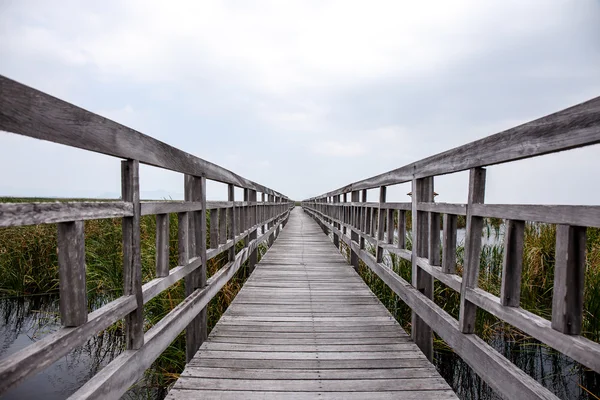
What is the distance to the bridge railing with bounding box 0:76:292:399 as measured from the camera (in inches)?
44.3

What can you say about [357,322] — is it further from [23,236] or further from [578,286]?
→ [23,236]

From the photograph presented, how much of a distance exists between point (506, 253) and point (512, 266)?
0.07 meters

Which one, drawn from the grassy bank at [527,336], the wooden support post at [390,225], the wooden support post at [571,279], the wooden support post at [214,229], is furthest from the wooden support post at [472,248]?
the wooden support post at [214,229]

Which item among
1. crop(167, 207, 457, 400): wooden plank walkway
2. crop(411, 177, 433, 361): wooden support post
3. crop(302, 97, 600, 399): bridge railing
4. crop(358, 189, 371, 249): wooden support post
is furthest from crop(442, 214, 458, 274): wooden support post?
crop(358, 189, 371, 249): wooden support post

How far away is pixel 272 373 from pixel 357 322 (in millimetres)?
1293

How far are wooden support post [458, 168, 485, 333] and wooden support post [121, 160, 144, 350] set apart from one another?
177 cm

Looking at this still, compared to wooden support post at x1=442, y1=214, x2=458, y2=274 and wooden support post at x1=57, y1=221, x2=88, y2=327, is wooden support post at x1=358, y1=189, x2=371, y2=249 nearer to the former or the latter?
wooden support post at x1=442, y1=214, x2=458, y2=274

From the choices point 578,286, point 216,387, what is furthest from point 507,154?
point 216,387

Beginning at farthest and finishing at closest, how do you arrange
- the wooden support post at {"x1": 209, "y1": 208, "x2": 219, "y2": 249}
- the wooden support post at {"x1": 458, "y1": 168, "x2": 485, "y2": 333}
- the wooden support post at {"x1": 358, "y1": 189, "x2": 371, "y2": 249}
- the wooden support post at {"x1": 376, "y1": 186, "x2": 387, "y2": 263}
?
the wooden support post at {"x1": 358, "y1": 189, "x2": 371, "y2": 249}
the wooden support post at {"x1": 376, "y1": 186, "x2": 387, "y2": 263}
the wooden support post at {"x1": 209, "y1": 208, "x2": 219, "y2": 249}
the wooden support post at {"x1": 458, "y1": 168, "x2": 485, "y2": 333}

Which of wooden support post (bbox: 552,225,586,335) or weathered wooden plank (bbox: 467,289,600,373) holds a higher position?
wooden support post (bbox: 552,225,586,335)

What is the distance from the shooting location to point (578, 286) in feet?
4.48

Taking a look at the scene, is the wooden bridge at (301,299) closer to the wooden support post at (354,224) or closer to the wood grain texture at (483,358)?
the wood grain texture at (483,358)

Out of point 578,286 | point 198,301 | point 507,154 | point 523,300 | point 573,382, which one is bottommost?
point 573,382

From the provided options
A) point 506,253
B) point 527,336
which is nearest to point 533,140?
point 506,253
